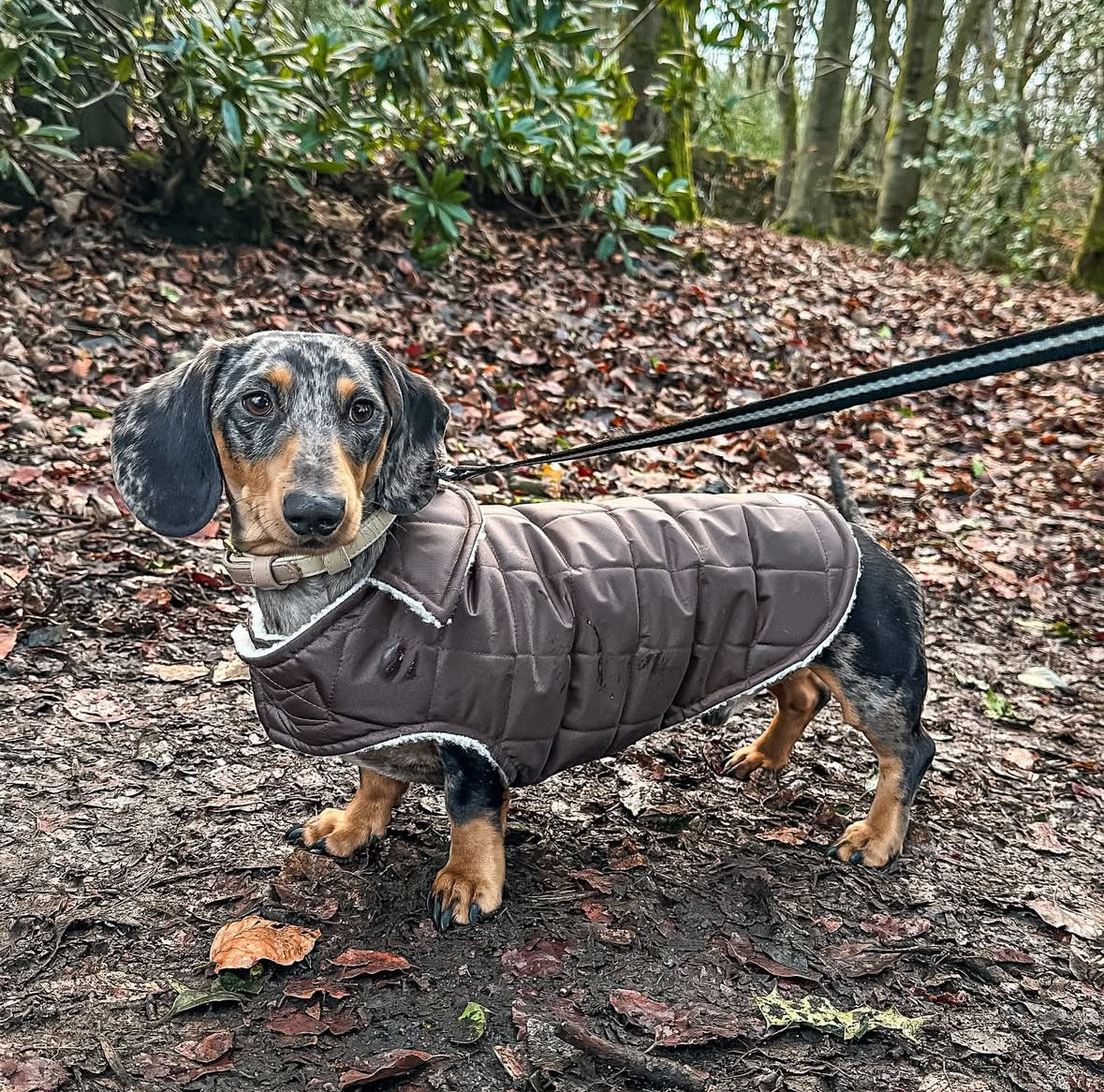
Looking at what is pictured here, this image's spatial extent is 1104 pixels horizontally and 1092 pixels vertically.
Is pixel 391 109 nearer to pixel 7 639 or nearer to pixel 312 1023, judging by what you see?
pixel 7 639

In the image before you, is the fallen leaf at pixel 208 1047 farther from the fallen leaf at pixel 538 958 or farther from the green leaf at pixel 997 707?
the green leaf at pixel 997 707

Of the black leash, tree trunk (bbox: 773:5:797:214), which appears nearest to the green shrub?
the black leash

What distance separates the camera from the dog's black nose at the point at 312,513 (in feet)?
8.18

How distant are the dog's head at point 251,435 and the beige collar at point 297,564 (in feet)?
0.14

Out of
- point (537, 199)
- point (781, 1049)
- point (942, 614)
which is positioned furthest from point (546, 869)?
point (537, 199)

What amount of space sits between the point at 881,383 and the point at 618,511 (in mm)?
1006

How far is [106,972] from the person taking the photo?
8.63 ft

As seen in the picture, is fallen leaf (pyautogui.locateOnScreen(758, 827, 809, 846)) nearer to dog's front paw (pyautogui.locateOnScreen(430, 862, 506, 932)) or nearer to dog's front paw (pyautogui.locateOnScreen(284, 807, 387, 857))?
dog's front paw (pyautogui.locateOnScreen(430, 862, 506, 932))

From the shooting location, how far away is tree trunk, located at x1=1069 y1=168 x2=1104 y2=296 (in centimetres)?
1356

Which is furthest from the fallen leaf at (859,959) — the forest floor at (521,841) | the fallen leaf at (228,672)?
the fallen leaf at (228,672)

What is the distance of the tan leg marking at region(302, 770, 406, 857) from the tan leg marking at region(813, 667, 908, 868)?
146cm

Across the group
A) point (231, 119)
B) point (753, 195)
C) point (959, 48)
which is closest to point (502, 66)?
point (231, 119)

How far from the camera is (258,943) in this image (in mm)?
2736

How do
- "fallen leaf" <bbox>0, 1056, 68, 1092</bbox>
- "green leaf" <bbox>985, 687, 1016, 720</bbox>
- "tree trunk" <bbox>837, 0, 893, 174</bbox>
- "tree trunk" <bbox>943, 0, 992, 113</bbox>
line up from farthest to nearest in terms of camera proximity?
"tree trunk" <bbox>837, 0, 893, 174</bbox>
"tree trunk" <bbox>943, 0, 992, 113</bbox>
"green leaf" <bbox>985, 687, 1016, 720</bbox>
"fallen leaf" <bbox>0, 1056, 68, 1092</bbox>
